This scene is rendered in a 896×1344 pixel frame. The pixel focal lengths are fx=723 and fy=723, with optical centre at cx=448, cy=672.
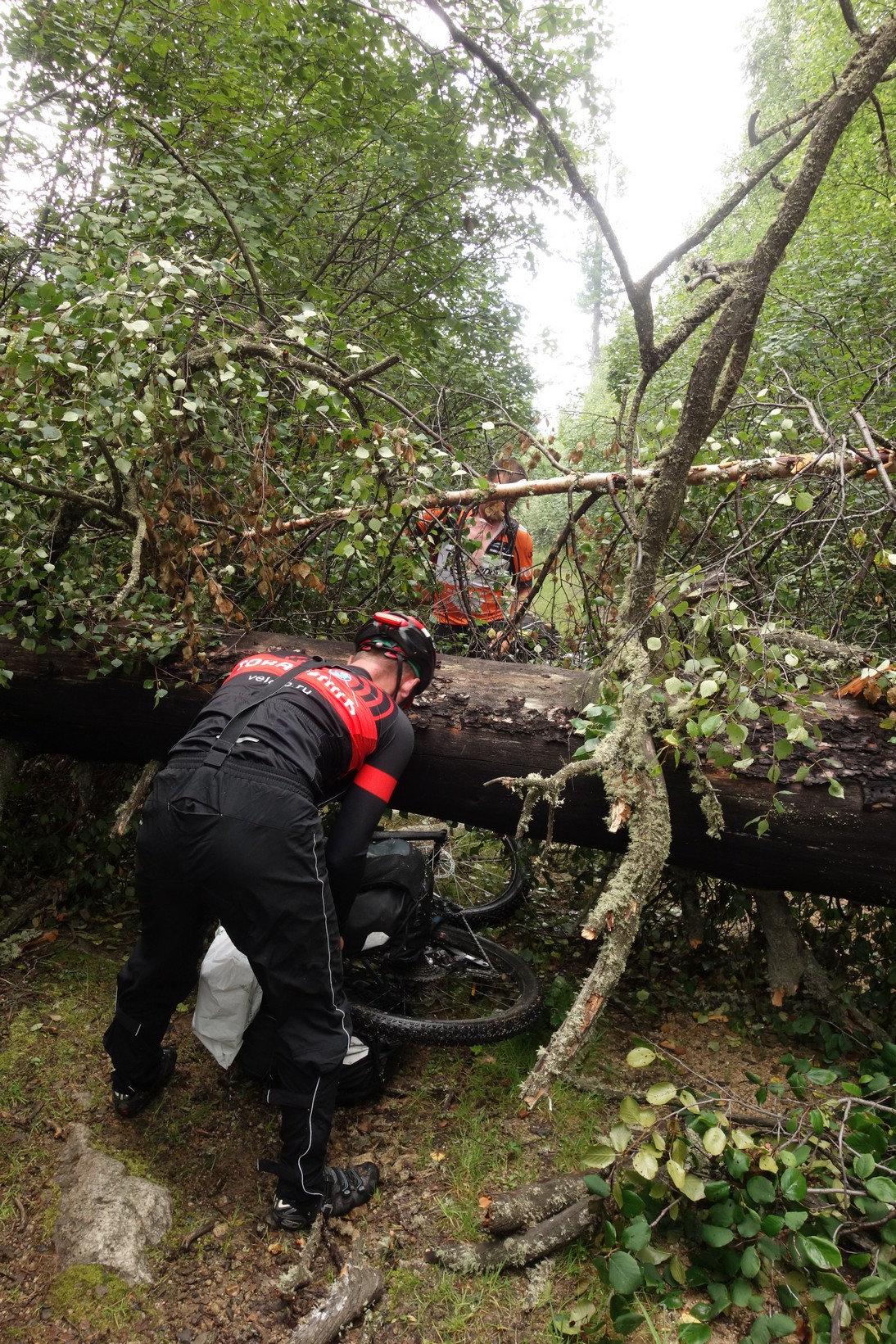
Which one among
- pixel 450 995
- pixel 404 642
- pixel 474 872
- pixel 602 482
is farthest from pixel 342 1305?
pixel 602 482

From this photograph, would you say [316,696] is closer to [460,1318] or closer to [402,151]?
[460,1318]

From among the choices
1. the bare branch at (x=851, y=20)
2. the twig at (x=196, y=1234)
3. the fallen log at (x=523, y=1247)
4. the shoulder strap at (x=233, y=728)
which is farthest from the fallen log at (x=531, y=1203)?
the bare branch at (x=851, y=20)

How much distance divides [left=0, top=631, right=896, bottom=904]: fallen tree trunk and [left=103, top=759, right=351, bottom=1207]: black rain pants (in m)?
0.71

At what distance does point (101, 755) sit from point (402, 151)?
194 inches

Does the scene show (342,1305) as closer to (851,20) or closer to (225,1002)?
(225,1002)

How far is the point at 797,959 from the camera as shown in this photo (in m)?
3.09

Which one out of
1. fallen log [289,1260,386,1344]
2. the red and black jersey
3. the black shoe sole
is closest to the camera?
fallen log [289,1260,386,1344]

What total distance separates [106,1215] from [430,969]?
1471mm

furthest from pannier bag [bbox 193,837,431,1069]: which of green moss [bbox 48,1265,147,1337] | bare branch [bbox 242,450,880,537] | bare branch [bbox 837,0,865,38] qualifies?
bare branch [bbox 837,0,865,38]

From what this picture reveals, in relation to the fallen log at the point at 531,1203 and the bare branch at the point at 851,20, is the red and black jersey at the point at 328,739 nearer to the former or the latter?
the fallen log at the point at 531,1203

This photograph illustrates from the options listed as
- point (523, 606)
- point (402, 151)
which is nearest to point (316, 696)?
point (523, 606)

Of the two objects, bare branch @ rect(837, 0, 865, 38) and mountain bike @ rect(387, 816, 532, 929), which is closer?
bare branch @ rect(837, 0, 865, 38)

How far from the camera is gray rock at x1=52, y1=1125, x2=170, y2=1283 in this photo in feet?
6.84

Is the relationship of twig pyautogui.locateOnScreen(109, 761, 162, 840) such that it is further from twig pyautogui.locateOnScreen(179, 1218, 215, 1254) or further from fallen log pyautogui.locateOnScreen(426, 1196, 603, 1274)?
fallen log pyautogui.locateOnScreen(426, 1196, 603, 1274)
